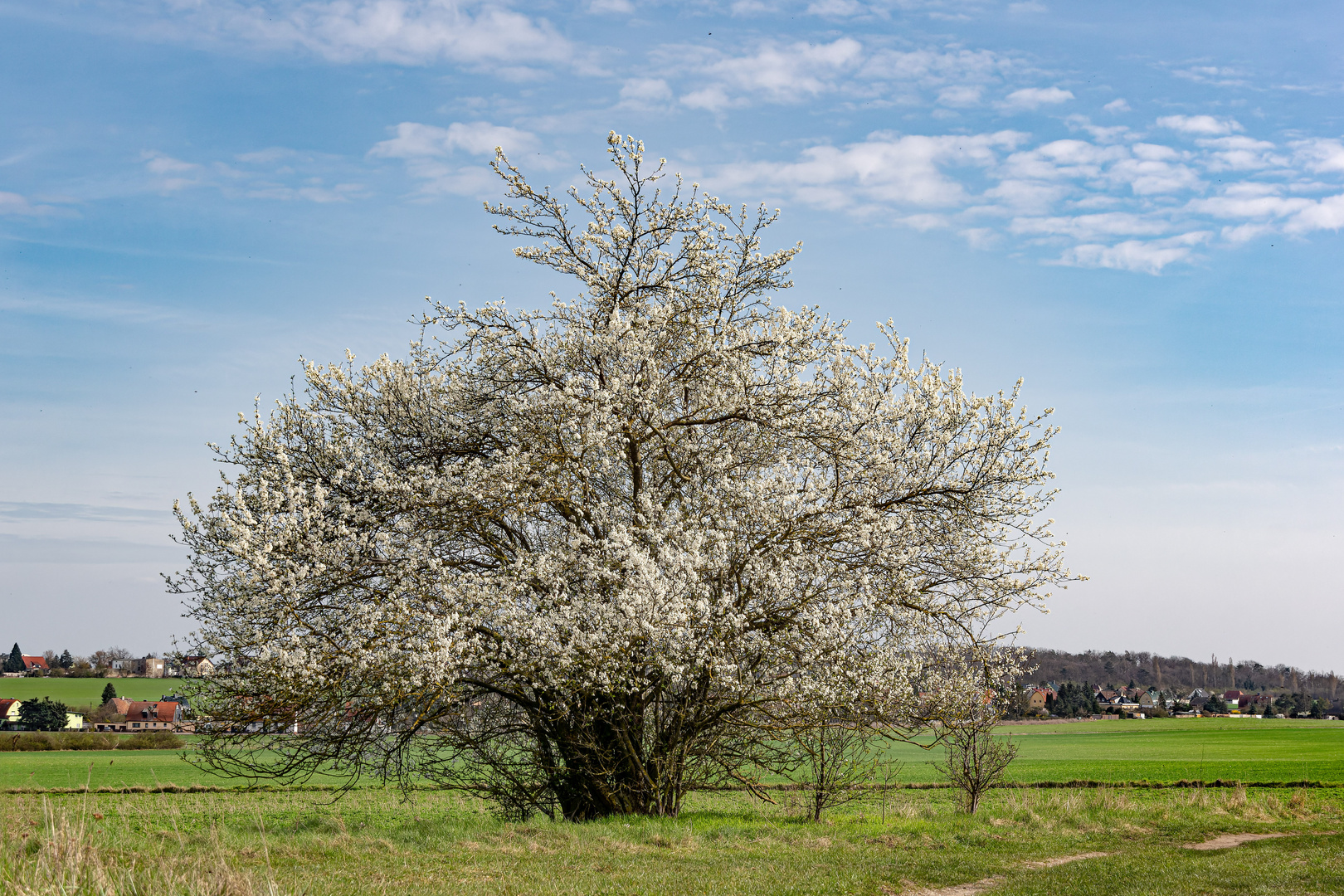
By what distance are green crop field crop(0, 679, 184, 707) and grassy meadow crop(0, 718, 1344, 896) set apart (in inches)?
3319

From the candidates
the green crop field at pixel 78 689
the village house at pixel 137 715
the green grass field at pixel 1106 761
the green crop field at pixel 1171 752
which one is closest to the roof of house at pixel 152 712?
the village house at pixel 137 715

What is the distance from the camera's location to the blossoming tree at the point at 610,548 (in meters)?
14.3

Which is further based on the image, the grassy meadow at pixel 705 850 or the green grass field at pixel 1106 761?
the green grass field at pixel 1106 761

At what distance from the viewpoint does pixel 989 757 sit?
19.9 meters

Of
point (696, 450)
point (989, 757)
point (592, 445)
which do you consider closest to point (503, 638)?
point (592, 445)

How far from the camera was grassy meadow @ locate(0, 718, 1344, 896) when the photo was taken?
28.8 ft

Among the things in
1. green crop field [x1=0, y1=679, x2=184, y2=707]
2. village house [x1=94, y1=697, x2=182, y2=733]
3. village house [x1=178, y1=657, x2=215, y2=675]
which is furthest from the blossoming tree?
green crop field [x1=0, y1=679, x2=184, y2=707]

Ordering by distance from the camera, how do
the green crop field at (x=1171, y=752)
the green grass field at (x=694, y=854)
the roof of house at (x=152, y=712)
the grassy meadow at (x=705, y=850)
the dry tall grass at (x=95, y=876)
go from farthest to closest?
the roof of house at (x=152, y=712) < the green crop field at (x=1171, y=752) < the grassy meadow at (x=705, y=850) < the green grass field at (x=694, y=854) < the dry tall grass at (x=95, y=876)

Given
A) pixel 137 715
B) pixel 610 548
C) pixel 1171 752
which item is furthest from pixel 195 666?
pixel 137 715

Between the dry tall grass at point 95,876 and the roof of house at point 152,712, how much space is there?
81.3 m

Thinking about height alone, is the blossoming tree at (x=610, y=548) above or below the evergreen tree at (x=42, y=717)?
above

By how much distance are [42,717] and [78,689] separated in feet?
99.1

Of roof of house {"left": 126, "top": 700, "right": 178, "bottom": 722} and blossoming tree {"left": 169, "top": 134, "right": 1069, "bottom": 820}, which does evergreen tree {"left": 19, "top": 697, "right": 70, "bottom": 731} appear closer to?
roof of house {"left": 126, "top": 700, "right": 178, "bottom": 722}

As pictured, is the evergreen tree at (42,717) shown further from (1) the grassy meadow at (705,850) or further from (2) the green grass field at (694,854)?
(2) the green grass field at (694,854)
